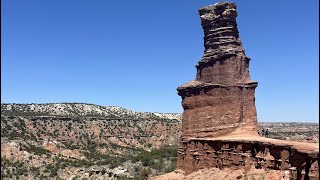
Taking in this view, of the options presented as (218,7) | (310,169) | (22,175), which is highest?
(218,7)

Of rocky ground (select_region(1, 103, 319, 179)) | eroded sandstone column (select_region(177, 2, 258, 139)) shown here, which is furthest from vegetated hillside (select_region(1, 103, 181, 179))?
eroded sandstone column (select_region(177, 2, 258, 139))

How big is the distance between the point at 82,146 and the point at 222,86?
69359 millimetres

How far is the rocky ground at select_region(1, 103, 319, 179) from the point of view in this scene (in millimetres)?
69312

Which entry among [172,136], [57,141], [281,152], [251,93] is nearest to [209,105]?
[251,93]

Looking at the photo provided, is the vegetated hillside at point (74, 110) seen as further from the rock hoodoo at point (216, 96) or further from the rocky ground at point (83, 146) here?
the rock hoodoo at point (216, 96)

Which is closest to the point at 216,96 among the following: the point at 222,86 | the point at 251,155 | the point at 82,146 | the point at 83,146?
the point at 222,86

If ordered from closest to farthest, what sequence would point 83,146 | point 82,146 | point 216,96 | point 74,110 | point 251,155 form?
point 251,155 < point 216,96 < point 82,146 < point 83,146 < point 74,110

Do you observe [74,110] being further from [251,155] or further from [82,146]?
[251,155]

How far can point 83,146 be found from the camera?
102438mm

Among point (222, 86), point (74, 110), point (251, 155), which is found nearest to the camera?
point (251, 155)

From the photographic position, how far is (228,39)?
38.1m

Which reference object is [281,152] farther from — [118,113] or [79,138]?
[118,113]

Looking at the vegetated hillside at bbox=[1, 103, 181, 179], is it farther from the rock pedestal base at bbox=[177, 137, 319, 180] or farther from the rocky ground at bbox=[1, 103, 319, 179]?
the rock pedestal base at bbox=[177, 137, 319, 180]

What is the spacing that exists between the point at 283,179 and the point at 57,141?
262 feet
